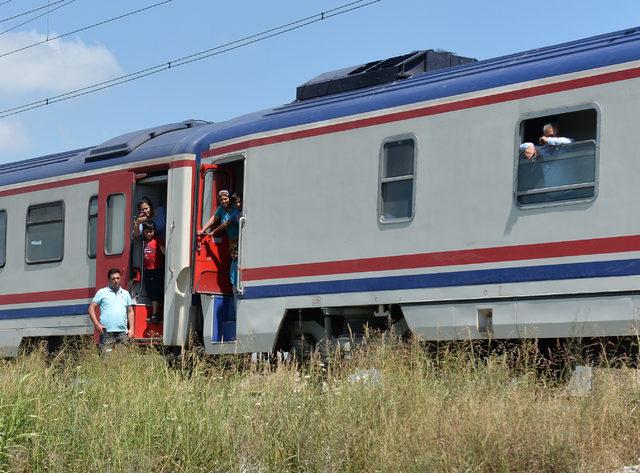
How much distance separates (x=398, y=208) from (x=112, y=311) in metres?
4.82

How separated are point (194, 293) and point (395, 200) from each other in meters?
3.61

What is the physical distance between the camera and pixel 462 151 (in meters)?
11.5

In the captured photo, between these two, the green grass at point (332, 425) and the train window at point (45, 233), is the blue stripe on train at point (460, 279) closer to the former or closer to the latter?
the green grass at point (332, 425)

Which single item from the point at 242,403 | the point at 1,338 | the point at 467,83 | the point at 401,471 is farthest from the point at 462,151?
the point at 1,338

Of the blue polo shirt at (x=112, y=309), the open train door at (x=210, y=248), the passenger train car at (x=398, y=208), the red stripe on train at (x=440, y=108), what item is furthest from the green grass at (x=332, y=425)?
the blue polo shirt at (x=112, y=309)

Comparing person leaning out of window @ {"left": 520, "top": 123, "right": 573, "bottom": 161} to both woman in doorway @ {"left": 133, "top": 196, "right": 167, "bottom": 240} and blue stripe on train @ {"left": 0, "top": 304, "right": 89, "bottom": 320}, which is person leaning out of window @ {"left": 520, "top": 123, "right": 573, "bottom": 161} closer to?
woman in doorway @ {"left": 133, "top": 196, "right": 167, "bottom": 240}

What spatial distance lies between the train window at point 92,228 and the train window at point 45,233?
0.73 metres

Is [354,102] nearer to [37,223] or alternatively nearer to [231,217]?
[231,217]

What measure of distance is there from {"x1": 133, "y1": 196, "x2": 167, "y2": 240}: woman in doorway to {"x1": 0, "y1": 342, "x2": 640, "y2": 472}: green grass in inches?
249

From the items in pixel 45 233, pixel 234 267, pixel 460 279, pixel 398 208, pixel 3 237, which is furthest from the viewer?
pixel 3 237

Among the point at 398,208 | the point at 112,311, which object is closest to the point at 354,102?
the point at 398,208

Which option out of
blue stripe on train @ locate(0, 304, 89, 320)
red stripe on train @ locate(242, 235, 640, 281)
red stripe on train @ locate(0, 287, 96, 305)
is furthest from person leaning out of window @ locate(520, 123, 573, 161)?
blue stripe on train @ locate(0, 304, 89, 320)

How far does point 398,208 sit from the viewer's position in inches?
474

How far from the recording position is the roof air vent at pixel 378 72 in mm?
13438
